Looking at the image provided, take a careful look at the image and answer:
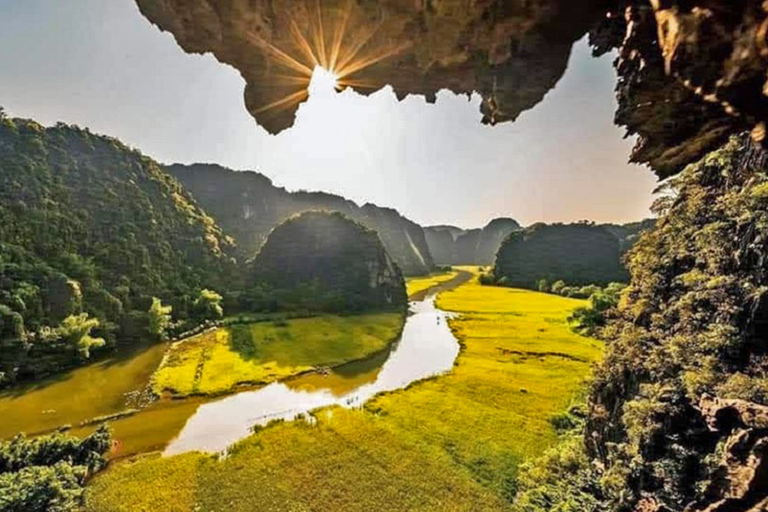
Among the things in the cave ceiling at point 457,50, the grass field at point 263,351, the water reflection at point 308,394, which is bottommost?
the water reflection at point 308,394

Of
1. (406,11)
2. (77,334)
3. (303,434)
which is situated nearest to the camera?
(406,11)

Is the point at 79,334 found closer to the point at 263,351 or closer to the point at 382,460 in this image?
the point at 263,351

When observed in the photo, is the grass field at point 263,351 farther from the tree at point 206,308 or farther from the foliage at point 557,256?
the foliage at point 557,256

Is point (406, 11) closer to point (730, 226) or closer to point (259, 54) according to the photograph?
point (259, 54)

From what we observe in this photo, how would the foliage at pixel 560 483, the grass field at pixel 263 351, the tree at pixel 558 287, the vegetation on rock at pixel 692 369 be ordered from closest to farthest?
the vegetation on rock at pixel 692 369
the foliage at pixel 560 483
the grass field at pixel 263 351
the tree at pixel 558 287

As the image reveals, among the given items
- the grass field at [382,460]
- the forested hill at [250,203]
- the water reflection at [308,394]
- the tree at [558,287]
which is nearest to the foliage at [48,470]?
the grass field at [382,460]

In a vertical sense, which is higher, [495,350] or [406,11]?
[406,11]

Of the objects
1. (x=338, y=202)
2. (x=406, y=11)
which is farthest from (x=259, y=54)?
(x=338, y=202)

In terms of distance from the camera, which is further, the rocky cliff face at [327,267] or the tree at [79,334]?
the rocky cliff face at [327,267]
